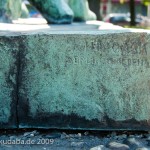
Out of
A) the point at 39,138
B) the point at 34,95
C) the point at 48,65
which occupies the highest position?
the point at 48,65

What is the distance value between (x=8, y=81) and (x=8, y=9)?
1111mm

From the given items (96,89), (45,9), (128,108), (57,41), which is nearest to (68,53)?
(57,41)

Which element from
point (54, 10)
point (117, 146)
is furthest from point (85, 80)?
point (54, 10)

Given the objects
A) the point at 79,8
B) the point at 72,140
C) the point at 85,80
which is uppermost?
the point at 79,8

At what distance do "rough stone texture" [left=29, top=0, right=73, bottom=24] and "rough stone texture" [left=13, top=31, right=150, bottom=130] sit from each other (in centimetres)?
84

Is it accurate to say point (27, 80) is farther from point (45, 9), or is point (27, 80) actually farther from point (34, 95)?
point (45, 9)

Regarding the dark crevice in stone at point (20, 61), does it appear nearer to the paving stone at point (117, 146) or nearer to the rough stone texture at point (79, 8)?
the paving stone at point (117, 146)

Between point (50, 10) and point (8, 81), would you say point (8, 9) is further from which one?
point (8, 81)

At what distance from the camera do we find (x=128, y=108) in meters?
2.21

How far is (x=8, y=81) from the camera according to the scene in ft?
7.07

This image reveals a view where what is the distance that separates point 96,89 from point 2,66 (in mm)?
445

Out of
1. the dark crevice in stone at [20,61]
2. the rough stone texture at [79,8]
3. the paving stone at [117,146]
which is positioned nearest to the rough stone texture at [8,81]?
the dark crevice in stone at [20,61]

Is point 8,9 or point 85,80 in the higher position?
point 8,9

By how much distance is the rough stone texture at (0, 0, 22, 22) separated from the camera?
290cm
